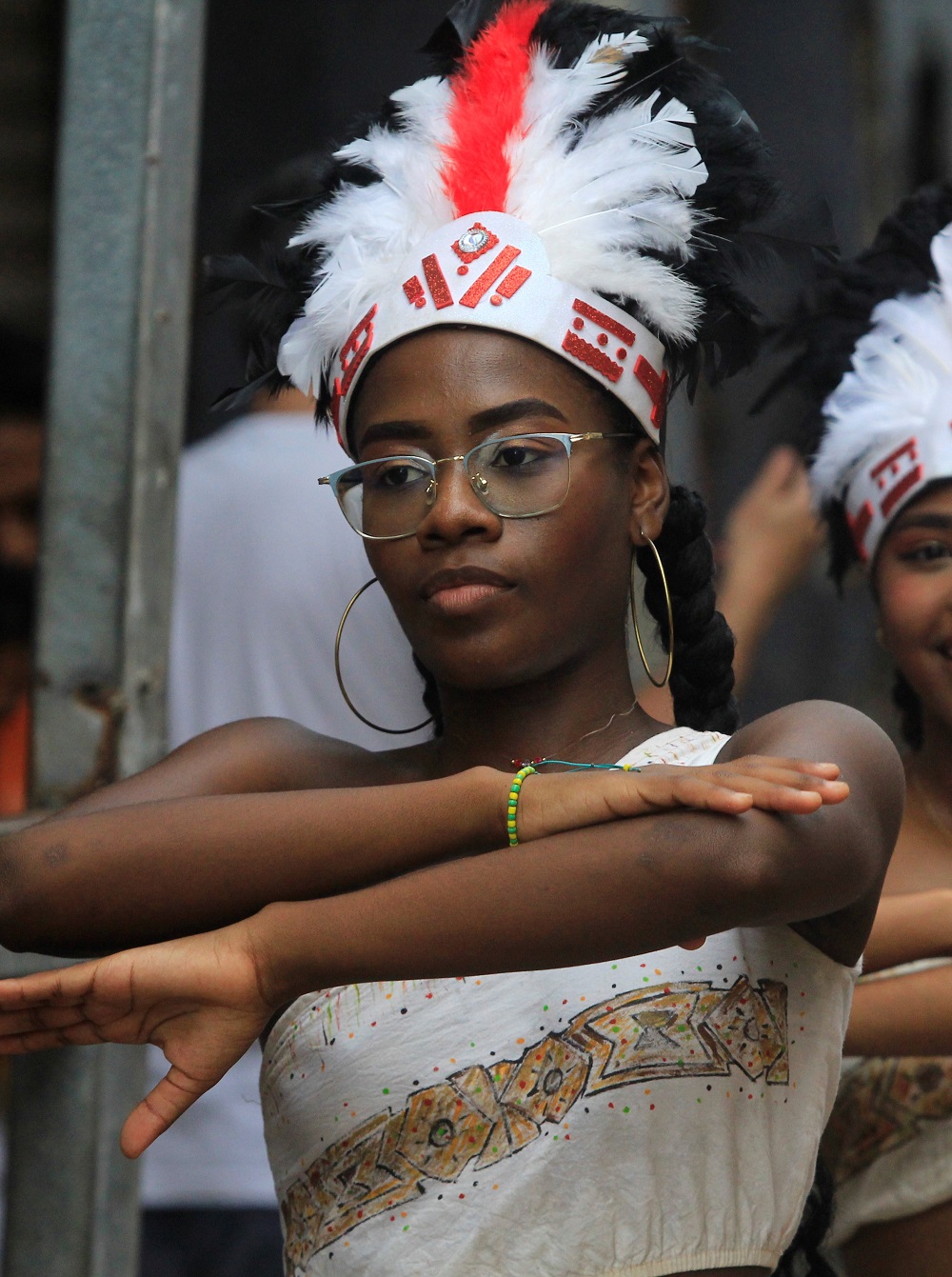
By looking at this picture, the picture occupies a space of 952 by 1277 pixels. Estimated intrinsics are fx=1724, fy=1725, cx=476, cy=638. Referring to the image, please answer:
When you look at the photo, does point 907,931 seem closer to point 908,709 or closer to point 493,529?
point 908,709

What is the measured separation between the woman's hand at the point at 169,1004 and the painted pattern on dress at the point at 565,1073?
0.28 metres

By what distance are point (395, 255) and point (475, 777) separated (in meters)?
0.84

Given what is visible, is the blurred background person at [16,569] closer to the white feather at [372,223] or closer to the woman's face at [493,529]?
the white feather at [372,223]

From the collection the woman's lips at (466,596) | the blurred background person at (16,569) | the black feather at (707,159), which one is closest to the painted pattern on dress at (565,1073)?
the woman's lips at (466,596)

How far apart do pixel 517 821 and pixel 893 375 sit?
5.04ft

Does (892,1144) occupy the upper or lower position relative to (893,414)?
lower

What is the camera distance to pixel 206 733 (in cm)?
238

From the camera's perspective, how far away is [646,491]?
2.37 metres

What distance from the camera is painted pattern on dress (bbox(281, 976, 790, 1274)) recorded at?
205cm

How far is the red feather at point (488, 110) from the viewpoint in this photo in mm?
2365

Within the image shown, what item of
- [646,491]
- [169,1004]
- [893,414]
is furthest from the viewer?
[893,414]

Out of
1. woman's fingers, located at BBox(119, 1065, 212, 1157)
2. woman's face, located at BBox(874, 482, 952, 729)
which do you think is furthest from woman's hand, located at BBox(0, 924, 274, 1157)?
woman's face, located at BBox(874, 482, 952, 729)

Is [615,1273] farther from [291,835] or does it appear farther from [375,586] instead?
[375,586]

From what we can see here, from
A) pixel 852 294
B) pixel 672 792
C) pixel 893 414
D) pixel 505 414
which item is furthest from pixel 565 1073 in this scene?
pixel 852 294
